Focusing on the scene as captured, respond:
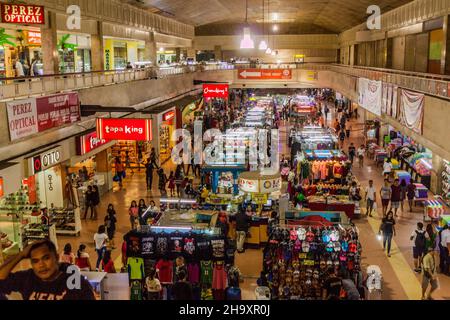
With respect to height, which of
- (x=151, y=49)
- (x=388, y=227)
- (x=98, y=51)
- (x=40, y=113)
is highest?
(x=151, y=49)

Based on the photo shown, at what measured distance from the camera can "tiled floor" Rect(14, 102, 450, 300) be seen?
11398 mm

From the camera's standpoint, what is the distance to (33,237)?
541 inches

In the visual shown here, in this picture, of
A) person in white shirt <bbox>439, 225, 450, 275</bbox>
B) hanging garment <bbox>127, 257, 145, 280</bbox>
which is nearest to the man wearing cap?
person in white shirt <bbox>439, 225, 450, 275</bbox>

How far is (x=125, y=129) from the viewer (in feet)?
46.3

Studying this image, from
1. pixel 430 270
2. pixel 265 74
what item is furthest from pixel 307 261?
pixel 265 74

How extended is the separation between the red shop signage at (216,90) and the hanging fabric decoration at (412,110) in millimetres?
15195

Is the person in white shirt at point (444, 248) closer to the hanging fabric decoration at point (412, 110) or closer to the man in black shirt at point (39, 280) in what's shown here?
the hanging fabric decoration at point (412, 110)

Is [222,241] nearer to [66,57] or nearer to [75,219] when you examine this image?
[75,219]

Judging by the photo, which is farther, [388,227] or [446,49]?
[446,49]

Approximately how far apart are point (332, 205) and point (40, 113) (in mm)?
9483

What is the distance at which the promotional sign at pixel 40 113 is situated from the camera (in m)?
11.3

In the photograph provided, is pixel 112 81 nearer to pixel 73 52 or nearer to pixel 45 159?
Answer: pixel 45 159

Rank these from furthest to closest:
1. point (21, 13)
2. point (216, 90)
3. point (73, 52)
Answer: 1. point (216, 90)
2. point (73, 52)
3. point (21, 13)

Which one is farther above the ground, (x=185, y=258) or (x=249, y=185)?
(x=249, y=185)
